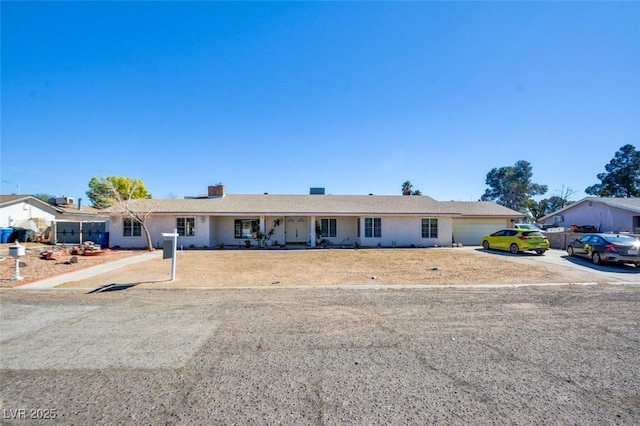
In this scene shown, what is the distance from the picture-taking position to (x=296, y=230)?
2530cm

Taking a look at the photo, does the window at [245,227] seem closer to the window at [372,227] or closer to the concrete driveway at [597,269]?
the window at [372,227]

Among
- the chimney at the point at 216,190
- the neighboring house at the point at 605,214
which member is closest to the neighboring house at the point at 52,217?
the chimney at the point at 216,190

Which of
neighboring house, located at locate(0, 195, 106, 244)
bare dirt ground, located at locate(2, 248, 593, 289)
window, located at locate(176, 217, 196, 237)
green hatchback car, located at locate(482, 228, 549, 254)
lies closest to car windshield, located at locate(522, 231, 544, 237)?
green hatchback car, located at locate(482, 228, 549, 254)

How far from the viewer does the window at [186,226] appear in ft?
75.5

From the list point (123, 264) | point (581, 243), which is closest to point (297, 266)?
point (123, 264)

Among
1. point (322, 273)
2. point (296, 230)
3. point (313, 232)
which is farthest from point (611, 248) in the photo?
point (296, 230)

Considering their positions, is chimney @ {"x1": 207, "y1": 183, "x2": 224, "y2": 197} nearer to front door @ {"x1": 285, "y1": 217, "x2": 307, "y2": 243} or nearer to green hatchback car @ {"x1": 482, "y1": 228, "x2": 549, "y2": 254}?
front door @ {"x1": 285, "y1": 217, "x2": 307, "y2": 243}

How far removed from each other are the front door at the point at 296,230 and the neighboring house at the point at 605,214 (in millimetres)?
25566

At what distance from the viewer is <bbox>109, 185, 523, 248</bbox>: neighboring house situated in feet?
74.8

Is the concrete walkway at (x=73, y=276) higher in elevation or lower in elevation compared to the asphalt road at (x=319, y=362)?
lower

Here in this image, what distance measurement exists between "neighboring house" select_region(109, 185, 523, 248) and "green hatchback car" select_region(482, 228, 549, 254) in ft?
12.8

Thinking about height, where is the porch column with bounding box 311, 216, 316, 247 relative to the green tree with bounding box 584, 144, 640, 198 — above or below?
below

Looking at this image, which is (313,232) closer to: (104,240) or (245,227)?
(245,227)

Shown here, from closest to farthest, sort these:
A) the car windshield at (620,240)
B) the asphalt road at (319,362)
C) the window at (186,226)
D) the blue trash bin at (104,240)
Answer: the asphalt road at (319,362), the car windshield at (620,240), the blue trash bin at (104,240), the window at (186,226)
